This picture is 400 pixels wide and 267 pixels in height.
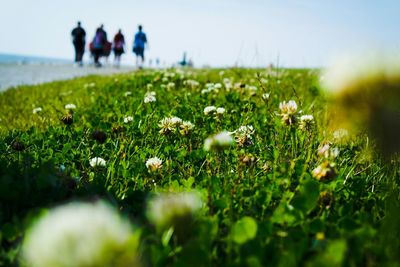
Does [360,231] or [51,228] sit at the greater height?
[51,228]

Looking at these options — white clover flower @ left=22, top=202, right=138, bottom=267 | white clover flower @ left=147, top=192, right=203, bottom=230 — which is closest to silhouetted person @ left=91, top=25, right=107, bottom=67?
white clover flower @ left=147, top=192, right=203, bottom=230

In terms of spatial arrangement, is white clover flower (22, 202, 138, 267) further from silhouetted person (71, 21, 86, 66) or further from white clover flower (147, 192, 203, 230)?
silhouetted person (71, 21, 86, 66)

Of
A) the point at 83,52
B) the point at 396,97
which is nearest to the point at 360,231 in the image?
the point at 396,97

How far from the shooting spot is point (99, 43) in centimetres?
1975

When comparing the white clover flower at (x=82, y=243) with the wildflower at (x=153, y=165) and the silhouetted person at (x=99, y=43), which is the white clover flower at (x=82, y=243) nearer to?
the wildflower at (x=153, y=165)

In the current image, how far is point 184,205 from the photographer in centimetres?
144

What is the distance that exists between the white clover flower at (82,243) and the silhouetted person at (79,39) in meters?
19.8

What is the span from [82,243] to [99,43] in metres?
19.6

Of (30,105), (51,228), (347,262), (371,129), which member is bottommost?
(30,105)

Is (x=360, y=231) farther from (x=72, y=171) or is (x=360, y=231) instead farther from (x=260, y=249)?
(x=72, y=171)

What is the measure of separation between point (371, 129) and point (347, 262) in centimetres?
38

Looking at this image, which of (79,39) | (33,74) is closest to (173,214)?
(33,74)

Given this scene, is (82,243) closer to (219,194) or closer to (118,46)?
(219,194)

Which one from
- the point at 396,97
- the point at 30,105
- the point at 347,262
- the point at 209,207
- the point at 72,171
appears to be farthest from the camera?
the point at 30,105
